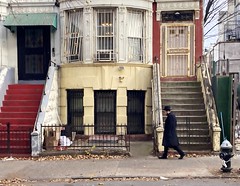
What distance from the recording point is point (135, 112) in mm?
15516

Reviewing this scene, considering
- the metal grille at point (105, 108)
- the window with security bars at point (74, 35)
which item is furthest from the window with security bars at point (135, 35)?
the window with security bars at point (74, 35)

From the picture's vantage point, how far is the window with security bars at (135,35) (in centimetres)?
1534

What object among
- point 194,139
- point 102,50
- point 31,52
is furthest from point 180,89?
point 31,52

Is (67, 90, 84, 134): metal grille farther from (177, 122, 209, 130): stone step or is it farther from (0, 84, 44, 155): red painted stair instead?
(177, 122, 209, 130): stone step

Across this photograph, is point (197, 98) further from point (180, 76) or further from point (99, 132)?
point (99, 132)

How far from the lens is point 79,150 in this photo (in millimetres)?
12227

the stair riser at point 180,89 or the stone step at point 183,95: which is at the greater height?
the stair riser at point 180,89

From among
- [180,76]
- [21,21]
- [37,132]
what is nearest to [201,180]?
[37,132]

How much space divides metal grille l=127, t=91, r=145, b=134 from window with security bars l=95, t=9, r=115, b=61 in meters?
1.65

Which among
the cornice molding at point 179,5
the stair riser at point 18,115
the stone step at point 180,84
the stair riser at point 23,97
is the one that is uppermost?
the cornice molding at point 179,5

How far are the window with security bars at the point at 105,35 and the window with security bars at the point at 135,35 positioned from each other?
65 cm

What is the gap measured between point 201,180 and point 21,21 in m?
9.42

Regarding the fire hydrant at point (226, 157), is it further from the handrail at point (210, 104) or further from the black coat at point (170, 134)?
the handrail at point (210, 104)

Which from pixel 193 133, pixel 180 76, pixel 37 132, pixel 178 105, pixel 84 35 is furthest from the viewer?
pixel 180 76
